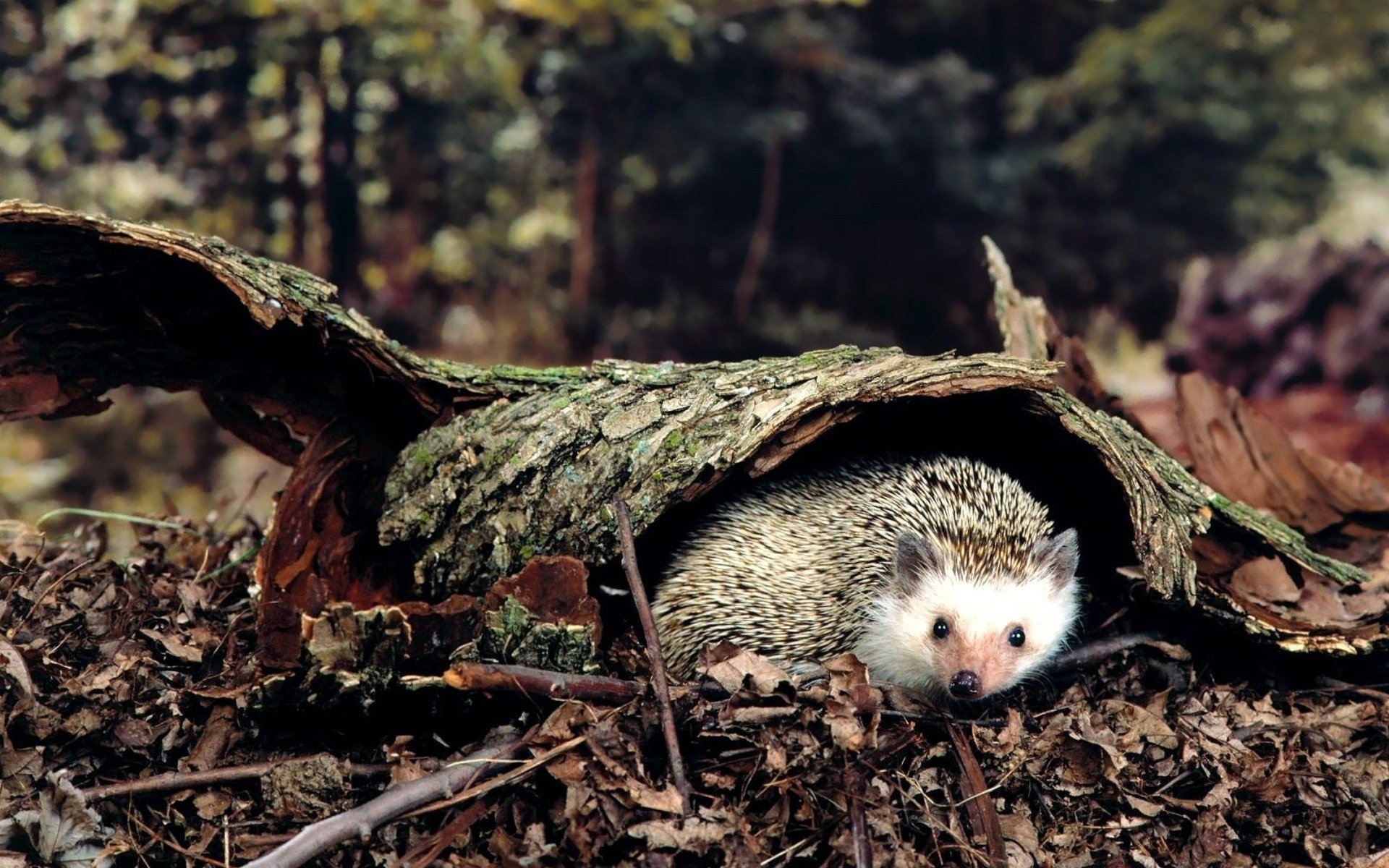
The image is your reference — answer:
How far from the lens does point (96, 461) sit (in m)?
7.50

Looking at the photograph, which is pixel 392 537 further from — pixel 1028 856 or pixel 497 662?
pixel 1028 856

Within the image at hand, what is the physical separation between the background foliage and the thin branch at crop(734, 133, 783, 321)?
2cm

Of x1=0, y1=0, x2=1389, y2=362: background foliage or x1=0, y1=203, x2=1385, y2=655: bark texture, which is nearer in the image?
x1=0, y1=203, x2=1385, y2=655: bark texture

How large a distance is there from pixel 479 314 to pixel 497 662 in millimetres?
5782

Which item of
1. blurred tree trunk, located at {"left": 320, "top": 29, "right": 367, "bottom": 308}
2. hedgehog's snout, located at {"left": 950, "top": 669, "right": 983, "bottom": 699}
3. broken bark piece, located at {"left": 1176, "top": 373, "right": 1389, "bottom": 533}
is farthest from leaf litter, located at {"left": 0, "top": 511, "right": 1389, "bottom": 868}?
blurred tree trunk, located at {"left": 320, "top": 29, "right": 367, "bottom": 308}

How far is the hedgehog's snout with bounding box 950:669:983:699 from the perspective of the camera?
368 cm

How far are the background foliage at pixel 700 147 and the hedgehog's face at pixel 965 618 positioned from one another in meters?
5.25

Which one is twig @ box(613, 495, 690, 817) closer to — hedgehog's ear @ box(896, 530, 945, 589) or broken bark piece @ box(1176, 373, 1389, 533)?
hedgehog's ear @ box(896, 530, 945, 589)

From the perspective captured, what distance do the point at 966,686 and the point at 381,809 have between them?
6.01 feet

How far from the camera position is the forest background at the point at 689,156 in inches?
298

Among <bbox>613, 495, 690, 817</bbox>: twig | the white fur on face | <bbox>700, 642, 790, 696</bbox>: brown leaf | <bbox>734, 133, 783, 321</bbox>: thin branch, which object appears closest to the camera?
<bbox>613, 495, 690, 817</bbox>: twig

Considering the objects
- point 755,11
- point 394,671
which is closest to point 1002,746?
point 394,671

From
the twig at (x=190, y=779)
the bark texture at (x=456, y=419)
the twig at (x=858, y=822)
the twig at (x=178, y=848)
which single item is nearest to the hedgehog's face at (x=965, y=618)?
the bark texture at (x=456, y=419)

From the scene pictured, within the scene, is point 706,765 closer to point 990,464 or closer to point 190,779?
point 190,779
